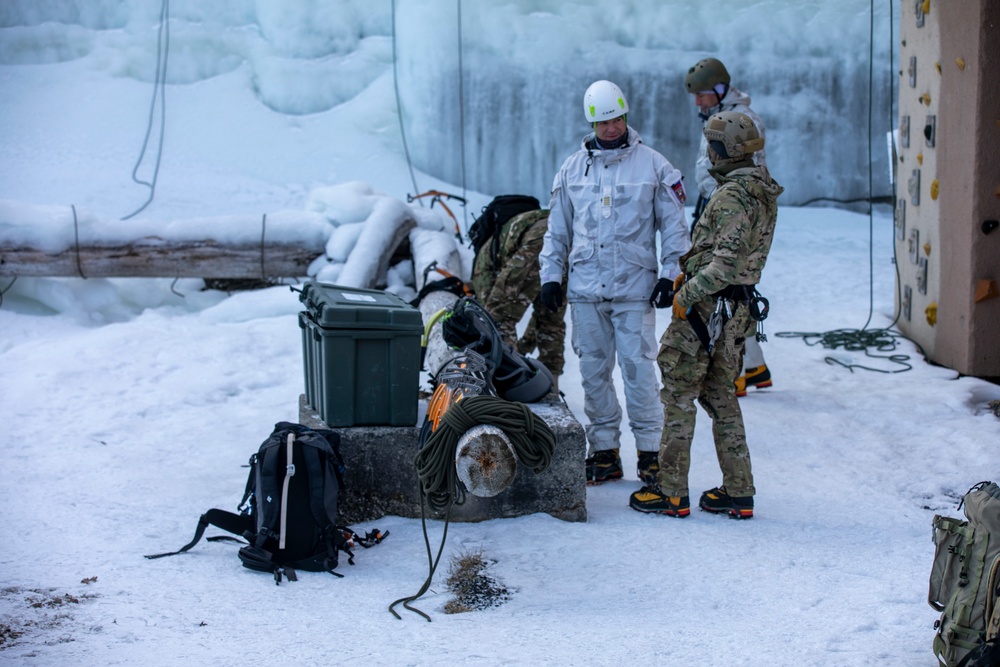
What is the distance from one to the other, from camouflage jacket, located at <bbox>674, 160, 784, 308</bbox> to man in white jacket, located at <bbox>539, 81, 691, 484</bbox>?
48cm

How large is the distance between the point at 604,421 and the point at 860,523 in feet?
4.29

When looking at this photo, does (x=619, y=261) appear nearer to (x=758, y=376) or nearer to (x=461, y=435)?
(x=461, y=435)

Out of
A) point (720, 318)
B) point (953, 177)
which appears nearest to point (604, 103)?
point (720, 318)

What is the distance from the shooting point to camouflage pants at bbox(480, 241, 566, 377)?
242 inches

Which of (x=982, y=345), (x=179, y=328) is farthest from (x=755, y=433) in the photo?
(x=179, y=328)

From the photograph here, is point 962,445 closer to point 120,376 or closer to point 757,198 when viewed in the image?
point 757,198

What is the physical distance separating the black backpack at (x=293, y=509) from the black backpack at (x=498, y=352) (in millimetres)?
1046

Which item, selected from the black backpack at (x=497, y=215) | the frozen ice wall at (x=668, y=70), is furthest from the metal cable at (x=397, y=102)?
the black backpack at (x=497, y=215)

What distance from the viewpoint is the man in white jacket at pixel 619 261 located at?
16.6 feet

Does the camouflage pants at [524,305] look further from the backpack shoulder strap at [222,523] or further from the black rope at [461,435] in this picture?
the backpack shoulder strap at [222,523]

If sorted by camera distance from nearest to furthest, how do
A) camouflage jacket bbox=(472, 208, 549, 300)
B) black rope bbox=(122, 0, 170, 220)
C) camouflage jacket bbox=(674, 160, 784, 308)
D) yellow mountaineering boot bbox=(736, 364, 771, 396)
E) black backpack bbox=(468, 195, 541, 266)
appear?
camouflage jacket bbox=(674, 160, 784, 308), camouflage jacket bbox=(472, 208, 549, 300), black backpack bbox=(468, 195, 541, 266), yellow mountaineering boot bbox=(736, 364, 771, 396), black rope bbox=(122, 0, 170, 220)

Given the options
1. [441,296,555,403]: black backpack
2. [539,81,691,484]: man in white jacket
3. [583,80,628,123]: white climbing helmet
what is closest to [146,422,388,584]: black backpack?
[441,296,555,403]: black backpack

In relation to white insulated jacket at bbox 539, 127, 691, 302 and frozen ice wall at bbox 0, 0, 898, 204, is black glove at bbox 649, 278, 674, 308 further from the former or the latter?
frozen ice wall at bbox 0, 0, 898, 204

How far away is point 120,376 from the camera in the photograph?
706 centimetres
